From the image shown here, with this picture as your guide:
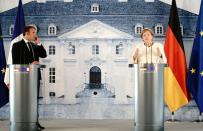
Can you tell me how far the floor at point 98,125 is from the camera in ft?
21.7

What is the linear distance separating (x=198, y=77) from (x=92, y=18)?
2308 mm

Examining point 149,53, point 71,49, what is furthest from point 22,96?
point 71,49

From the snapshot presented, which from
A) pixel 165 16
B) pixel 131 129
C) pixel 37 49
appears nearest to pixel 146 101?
pixel 131 129

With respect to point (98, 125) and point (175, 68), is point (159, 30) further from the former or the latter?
point (98, 125)

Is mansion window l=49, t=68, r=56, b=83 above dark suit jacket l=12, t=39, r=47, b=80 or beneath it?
beneath

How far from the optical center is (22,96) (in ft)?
17.8

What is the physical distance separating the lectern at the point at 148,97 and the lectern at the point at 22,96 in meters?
1.39

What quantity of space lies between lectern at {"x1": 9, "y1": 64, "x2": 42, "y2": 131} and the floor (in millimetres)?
1126

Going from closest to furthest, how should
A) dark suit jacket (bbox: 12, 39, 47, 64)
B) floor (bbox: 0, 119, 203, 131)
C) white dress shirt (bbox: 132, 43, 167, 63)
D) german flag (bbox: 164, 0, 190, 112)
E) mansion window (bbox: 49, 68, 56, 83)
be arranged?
white dress shirt (bbox: 132, 43, 167, 63), dark suit jacket (bbox: 12, 39, 47, 64), floor (bbox: 0, 119, 203, 131), german flag (bbox: 164, 0, 190, 112), mansion window (bbox: 49, 68, 56, 83)

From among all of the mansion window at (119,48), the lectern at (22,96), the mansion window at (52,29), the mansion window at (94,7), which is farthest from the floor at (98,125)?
the mansion window at (94,7)

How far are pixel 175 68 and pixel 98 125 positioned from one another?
1824 millimetres

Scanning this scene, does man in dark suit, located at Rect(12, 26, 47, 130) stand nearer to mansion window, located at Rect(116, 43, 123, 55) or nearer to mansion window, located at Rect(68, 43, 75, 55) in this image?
mansion window, located at Rect(68, 43, 75, 55)

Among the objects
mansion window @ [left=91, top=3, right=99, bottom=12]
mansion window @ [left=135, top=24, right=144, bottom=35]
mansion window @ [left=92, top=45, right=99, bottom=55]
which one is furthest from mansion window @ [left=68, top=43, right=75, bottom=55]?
mansion window @ [left=135, top=24, right=144, bottom=35]

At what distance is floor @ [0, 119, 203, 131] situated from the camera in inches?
261
